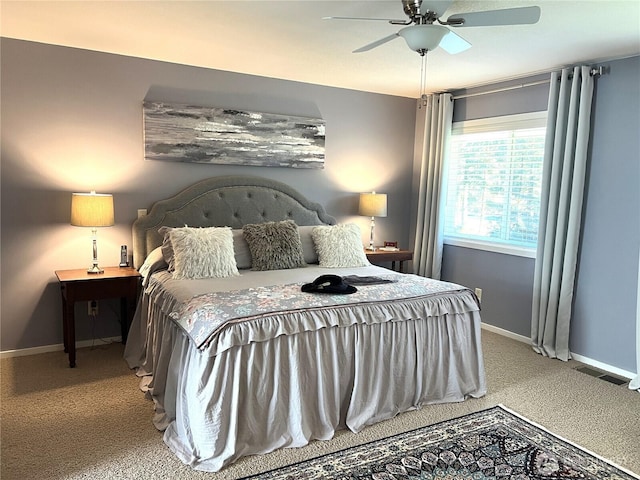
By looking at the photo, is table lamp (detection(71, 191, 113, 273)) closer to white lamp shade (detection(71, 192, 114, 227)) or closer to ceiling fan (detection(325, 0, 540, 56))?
white lamp shade (detection(71, 192, 114, 227))

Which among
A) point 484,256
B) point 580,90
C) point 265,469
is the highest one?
point 580,90

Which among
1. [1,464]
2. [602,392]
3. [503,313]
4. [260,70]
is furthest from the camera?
[503,313]

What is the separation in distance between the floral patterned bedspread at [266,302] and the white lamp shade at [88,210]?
3.68 feet

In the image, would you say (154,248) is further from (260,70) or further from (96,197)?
(260,70)

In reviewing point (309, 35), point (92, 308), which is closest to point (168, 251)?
point (92, 308)

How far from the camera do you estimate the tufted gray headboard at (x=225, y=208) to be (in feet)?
12.9

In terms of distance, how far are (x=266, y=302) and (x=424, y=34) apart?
160 cm

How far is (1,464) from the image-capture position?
2.31 metres

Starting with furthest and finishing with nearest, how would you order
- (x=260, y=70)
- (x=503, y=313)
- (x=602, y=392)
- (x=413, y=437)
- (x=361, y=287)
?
(x=503, y=313), (x=260, y=70), (x=602, y=392), (x=361, y=287), (x=413, y=437)

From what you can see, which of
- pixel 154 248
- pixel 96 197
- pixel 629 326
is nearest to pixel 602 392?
pixel 629 326

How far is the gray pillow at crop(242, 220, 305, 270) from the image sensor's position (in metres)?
3.73

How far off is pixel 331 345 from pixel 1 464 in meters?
1.68

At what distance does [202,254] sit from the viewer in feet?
11.1

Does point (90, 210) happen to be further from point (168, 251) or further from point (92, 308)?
point (92, 308)
